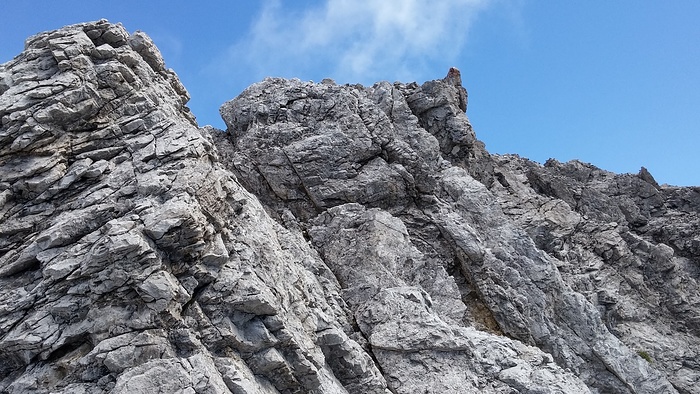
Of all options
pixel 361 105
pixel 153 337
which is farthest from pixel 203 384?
pixel 361 105

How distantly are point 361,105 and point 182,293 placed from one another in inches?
1074

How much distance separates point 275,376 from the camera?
70.3ft

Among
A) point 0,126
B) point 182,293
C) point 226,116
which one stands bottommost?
point 182,293

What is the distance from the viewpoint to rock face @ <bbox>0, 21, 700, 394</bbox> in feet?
63.4

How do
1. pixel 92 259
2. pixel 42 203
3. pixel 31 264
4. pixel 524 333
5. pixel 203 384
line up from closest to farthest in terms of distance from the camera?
pixel 203 384 < pixel 92 259 < pixel 31 264 < pixel 42 203 < pixel 524 333

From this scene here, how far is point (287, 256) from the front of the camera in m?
27.9

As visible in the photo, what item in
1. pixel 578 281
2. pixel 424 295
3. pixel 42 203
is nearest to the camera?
pixel 42 203

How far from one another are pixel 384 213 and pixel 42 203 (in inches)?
820

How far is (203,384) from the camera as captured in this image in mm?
17672

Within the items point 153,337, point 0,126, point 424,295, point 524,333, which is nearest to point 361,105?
point 424,295

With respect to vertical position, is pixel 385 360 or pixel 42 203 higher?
pixel 42 203

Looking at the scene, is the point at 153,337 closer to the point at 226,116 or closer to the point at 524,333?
the point at 524,333

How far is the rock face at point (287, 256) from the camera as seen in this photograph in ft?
63.4

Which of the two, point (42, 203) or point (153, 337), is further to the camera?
point (42, 203)
